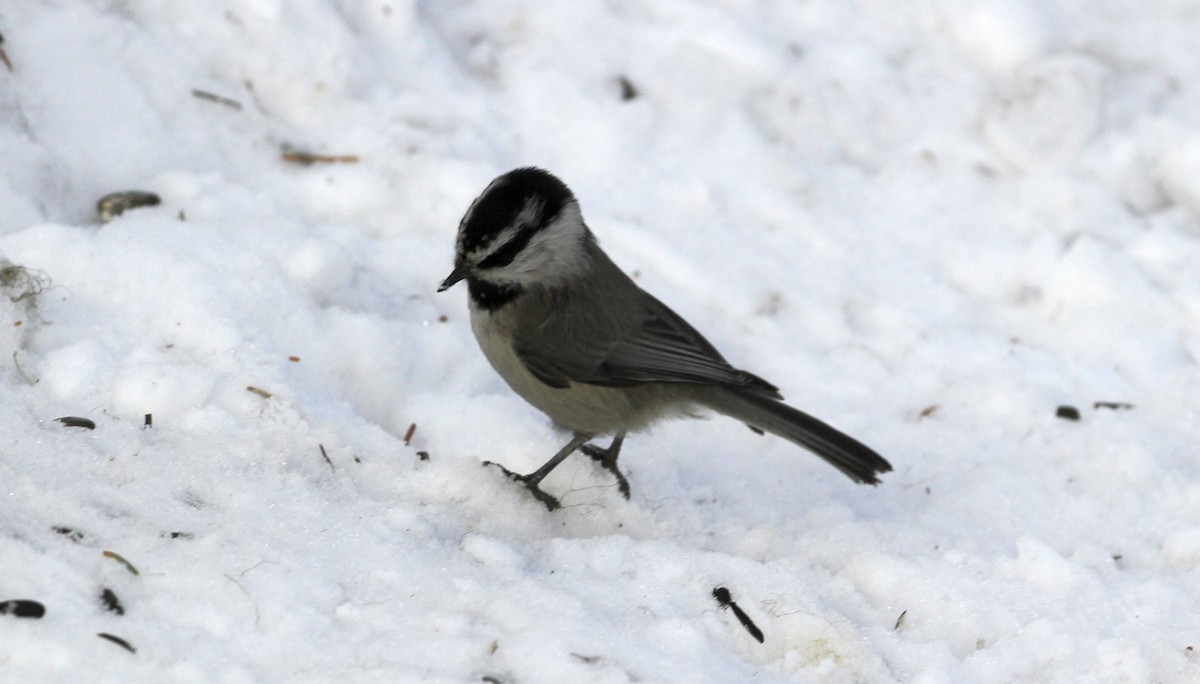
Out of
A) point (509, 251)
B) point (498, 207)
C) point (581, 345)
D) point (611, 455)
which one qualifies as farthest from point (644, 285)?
point (498, 207)

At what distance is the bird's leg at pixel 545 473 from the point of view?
3096 mm

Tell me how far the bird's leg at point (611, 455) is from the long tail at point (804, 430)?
0.33m

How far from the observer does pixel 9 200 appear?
3391 millimetres

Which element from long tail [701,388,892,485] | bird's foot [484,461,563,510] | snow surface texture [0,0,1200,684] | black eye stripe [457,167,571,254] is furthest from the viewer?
long tail [701,388,892,485]

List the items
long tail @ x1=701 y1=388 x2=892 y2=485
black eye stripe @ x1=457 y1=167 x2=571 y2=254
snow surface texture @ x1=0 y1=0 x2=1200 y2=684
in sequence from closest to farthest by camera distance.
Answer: snow surface texture @ x1=0 y1=0 x2=1200 y2=684, black eye stripe @ x1=457 y1=167 x2=571 y2=254, long tail @ x1=701 y1=388 x2=892 y2=485

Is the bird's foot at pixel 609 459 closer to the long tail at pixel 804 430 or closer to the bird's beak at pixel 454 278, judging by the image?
the long tail at pixel 804 430

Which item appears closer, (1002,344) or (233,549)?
(233,549)

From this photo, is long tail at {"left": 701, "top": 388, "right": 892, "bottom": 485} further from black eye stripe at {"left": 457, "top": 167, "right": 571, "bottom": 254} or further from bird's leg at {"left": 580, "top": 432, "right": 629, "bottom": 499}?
black eye stripe at {"left": 457, "top": 167, "right": 571, "bottom": 254}

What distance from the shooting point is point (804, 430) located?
10.8 ft

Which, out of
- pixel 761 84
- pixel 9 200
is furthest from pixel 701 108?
pixel 9 200

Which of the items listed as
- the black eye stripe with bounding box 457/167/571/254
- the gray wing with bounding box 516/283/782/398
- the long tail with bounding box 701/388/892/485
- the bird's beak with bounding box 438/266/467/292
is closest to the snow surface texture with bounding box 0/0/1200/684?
the long tail with bounding box 701/388/892/485

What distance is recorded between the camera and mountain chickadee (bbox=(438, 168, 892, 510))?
3.11m

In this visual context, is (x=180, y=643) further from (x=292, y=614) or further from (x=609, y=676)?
(x=609, y=676)

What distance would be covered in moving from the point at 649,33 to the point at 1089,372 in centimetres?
241
